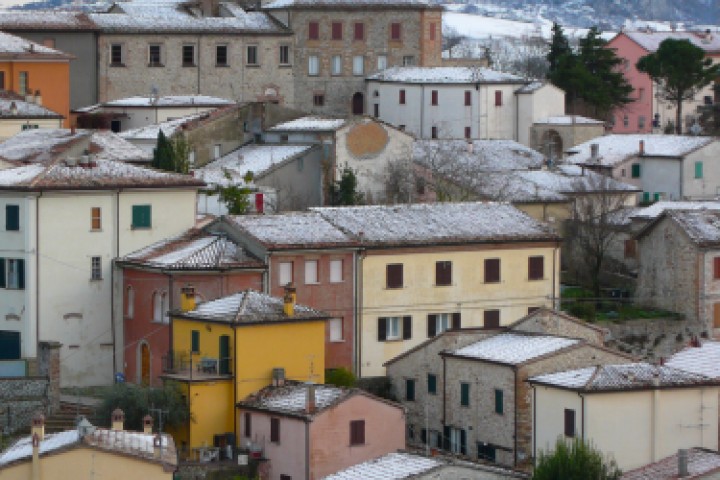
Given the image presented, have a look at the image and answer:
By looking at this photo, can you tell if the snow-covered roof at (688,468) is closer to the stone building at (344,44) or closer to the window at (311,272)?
the window at (311,272)

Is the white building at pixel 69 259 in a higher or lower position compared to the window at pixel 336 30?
lower

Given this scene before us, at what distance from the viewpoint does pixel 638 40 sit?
122m

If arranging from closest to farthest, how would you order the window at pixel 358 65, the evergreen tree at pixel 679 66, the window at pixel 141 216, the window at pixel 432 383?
the window at pixel 432 383, the window at pixel 141 216, the window at pixel 358 65, the evergreen tree at pixel 679 66

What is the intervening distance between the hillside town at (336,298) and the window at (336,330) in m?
0.12

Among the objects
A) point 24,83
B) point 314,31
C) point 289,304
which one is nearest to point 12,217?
point 289,304

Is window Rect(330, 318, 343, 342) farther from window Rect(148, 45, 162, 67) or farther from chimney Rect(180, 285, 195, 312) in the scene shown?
window Rect(148, 45, 162, 67)

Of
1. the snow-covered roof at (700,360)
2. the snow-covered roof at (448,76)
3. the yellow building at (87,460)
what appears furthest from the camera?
the snow-covered roof at (448,76)

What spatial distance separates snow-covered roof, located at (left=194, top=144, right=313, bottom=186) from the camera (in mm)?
74812

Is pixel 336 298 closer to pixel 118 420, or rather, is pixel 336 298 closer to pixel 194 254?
pixel 194 254

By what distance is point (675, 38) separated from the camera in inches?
4798

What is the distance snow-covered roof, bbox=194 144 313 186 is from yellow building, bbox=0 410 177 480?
85.8 feet

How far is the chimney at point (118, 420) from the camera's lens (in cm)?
5038

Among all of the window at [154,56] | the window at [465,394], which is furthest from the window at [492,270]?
the window at [154,56]

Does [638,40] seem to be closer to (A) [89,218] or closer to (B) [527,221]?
(B) [527,221]
